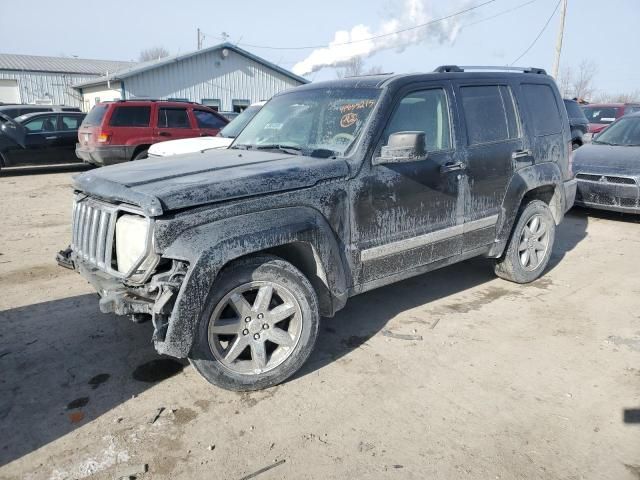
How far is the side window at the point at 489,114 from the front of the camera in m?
4.30

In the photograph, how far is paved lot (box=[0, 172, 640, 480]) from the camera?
104 inches

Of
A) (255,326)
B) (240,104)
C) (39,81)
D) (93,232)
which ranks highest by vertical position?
(39,81)

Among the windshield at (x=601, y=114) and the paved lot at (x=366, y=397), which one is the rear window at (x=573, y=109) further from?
the paved lot at (x=366, y=397)

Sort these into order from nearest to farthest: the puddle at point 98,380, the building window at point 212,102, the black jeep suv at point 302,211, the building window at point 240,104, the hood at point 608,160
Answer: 1. the black jeep suv at point 302,211
2. the puddle at point 98,380
3. the hood at point 608,160
4. the building window at point 212,102
5. the building window at point 240,104

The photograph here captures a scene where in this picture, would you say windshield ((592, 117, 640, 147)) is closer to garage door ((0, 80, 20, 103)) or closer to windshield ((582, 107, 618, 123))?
windshield ((582, 107, 618, 123))

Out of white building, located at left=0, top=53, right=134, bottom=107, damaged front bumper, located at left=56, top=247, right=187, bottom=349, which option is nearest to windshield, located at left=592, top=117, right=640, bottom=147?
damaged front bumper, located at left=56, top=247, right=187, bottom=349

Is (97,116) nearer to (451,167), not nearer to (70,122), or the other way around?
(70,122)

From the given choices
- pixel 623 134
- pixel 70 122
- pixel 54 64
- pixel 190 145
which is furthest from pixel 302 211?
pixel 54 64

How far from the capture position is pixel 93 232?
3.34 m

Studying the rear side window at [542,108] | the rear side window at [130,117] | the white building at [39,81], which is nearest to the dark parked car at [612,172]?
the rear side window at [542,108]

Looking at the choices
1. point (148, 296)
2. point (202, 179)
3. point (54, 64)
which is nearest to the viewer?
point (148, 296)

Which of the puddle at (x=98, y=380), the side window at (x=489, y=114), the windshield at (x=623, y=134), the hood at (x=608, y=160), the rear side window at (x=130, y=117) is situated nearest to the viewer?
the puddle at (x=98, y=380)

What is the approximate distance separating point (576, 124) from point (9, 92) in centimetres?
3585

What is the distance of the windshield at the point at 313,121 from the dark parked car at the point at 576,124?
10665 millimetres
